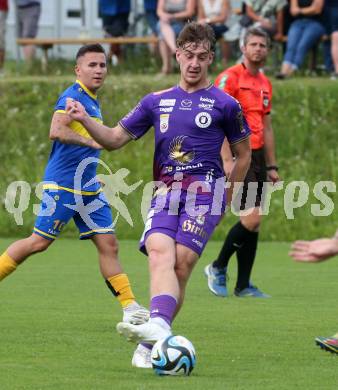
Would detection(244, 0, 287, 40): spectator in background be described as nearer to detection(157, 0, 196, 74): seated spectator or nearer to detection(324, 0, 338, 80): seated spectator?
detection(324, 0, 338, 80): seated spectator

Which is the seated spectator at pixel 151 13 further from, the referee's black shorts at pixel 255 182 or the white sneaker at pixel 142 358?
the white sneaker at pixel 142 358

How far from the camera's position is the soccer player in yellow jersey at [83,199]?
1007 cm

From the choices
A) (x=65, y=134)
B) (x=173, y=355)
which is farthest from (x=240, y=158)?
(x=173, y=355)

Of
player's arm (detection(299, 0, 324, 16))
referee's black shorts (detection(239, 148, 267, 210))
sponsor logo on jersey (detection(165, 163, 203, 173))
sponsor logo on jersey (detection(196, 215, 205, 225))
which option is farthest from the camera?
player's arm (detection(299, 0, 324, 16))

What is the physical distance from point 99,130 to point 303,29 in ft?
41.6

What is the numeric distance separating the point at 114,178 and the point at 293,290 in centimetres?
688

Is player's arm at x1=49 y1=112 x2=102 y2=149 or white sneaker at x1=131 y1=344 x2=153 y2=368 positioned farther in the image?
player's arm at x1=49 y1=112 x2=102 y2=149

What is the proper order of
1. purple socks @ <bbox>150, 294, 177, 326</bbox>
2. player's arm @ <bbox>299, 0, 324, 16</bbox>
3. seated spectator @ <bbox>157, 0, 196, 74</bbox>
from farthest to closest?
seated spectator @ <bbox>157, 0, 196, 74</bbox>
player's arm @ <bbox>299, 0, 324, 16</bbox>
purple socks @ <bbox>150, 294, 177, 326</bbox>

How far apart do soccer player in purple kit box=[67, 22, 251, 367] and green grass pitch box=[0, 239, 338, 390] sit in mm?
536

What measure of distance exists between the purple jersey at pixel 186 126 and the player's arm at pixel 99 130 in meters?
0.07

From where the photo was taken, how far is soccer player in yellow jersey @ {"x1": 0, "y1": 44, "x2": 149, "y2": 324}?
1007 cm

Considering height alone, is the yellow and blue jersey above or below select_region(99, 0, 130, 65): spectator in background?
above

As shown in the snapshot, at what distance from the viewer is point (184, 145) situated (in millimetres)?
8359

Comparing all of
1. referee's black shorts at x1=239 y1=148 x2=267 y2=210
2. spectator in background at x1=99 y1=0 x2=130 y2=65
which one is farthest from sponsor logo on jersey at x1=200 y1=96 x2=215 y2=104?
spectator in background at x1=99 y1=0 x2=130 y2=65
